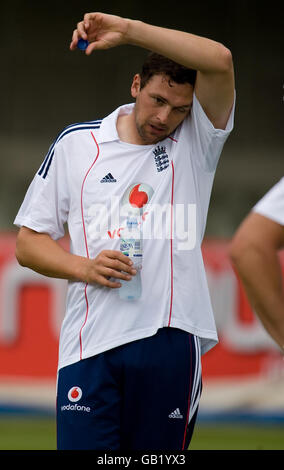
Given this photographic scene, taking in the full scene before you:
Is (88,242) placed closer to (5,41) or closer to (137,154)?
(137,154)

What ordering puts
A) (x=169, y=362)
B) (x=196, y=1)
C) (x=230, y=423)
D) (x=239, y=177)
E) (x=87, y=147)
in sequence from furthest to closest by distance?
1. (x=196, y=1)
2. (x=239, y=177)
3. (x=230, y=423)
4. (x=87, y=147)
5. (x=169, y=362)

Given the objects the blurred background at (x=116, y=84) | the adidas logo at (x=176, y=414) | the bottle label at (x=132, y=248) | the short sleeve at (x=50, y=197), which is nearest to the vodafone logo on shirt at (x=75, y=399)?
the adidas logo at (x=176, y=414)

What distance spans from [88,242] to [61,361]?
1.66 ft

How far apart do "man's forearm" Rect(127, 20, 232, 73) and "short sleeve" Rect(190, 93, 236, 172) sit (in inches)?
8.7

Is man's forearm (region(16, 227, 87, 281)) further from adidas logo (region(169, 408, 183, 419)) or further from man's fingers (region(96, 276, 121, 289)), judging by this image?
adidas logo (region(169, 408, 183, 419))

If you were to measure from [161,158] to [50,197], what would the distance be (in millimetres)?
504

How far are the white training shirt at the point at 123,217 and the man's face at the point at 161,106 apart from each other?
58 millimetres

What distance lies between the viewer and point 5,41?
16.0 m

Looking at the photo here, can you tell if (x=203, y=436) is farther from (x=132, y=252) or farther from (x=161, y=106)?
(x=161, y=106)

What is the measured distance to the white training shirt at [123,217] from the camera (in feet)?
10.9

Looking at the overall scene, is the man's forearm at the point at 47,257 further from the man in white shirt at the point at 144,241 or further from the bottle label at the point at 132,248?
the bottle label at the point at 132,248

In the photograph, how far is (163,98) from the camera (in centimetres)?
337

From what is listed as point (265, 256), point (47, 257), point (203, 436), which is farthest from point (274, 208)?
point (203, 436)

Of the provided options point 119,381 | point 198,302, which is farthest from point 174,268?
point 119,381
